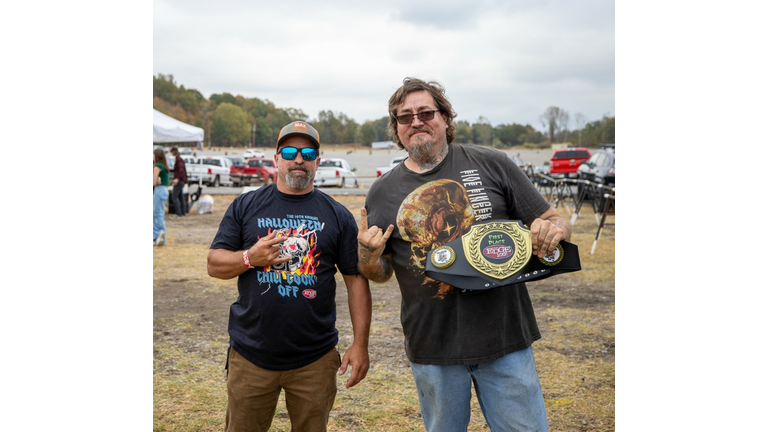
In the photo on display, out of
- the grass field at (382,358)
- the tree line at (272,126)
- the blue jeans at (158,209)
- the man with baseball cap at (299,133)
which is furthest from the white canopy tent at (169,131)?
the tree line at (272,126)

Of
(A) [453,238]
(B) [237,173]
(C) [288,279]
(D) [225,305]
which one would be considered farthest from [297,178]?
(B) [237,173]

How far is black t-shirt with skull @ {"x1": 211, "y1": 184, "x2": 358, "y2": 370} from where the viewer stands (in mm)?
2773

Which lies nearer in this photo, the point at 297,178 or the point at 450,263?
the point at 450,263

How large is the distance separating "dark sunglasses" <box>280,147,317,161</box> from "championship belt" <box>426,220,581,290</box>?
805 mm

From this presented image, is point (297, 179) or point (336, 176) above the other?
point (336, 176)

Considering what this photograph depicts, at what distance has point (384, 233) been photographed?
264 centimetres

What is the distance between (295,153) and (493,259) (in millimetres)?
1082

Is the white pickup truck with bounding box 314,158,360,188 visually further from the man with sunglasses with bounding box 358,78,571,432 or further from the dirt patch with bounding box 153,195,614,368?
the man with sunglasses with bounding box 358,78,571,432

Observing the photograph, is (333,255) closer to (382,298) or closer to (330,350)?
(330,350)

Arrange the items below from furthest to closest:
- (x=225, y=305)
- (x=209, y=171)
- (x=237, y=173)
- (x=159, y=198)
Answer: (x=237, y=173) < (x=209, y=171) < (x=159, y=198) < (x=225, y=305)

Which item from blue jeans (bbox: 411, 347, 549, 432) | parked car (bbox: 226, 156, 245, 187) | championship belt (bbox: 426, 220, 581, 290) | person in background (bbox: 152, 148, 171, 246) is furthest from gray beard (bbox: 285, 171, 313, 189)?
parked car (bbox: 226, 156, 245, 187)

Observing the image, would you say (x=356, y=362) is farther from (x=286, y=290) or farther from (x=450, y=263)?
(x=450, y=263)

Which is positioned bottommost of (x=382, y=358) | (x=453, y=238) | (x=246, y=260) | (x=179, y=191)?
(x=382, y=358)

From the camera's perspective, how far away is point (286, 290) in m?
2.79
